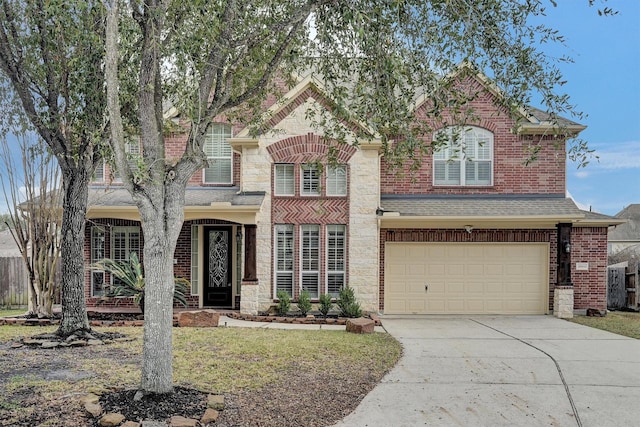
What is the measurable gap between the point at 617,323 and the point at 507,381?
333 inches

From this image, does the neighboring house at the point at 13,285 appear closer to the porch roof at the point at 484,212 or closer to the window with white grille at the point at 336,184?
the window with white grille at the point at 336,184

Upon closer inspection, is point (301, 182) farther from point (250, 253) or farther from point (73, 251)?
point (73, 251)

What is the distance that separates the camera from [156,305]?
5.90 m

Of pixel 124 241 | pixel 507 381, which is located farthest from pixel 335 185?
pixel 507 381

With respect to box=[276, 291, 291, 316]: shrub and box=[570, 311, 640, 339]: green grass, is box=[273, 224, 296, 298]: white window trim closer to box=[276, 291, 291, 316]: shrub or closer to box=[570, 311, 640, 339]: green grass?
box=[276, 291, 291, 316]: shrub

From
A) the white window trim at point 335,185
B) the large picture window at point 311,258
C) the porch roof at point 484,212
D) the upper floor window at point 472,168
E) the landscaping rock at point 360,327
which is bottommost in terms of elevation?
the landscaping rock at point 360,327

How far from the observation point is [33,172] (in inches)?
488

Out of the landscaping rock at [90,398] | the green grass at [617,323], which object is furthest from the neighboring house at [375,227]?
the landscaping rock at [90,398]

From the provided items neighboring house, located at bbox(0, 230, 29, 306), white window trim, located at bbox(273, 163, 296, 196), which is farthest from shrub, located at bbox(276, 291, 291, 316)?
neighboring house, located at bbox(0, 230, 29, 306)

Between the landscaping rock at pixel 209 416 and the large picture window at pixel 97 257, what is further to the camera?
the large picture window at pixel 97 257

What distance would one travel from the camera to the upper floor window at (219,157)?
15625mm

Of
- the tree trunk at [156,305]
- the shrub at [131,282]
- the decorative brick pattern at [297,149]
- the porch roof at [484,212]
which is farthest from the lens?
the decorative brick pattern at [297,149]

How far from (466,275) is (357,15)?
1128cm

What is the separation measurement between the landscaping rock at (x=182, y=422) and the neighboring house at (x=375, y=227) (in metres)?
8.46
